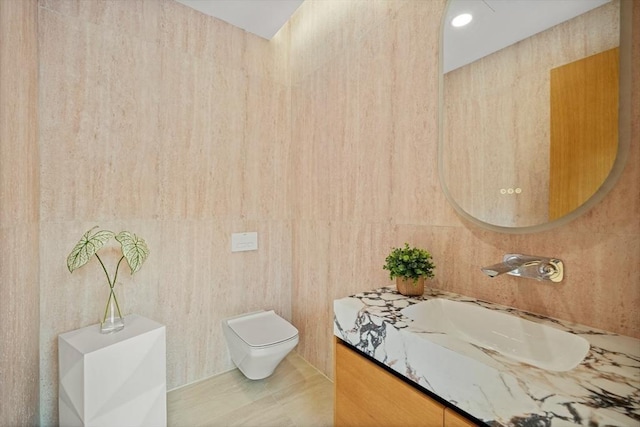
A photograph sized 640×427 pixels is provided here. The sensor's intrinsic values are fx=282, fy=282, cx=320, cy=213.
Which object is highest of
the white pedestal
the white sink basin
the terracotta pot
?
the terracotta pot

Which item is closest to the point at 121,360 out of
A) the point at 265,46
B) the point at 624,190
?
the point at 624,190

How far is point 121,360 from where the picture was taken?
135cm

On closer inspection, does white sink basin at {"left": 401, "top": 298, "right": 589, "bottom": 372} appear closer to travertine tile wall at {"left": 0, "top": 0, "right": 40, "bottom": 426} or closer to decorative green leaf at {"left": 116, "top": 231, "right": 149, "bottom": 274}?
decorative green leaf at {"left": 116, "top": 231, "right": 149, "bottom": 274}

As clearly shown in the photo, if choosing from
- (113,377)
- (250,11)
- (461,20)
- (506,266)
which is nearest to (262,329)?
(113,377)

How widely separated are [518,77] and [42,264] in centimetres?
234

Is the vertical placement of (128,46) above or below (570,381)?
above

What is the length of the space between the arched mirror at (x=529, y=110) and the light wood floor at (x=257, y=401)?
4.76 feet

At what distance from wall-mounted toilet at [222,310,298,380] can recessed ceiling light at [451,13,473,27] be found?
181cm

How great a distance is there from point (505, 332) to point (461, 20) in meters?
1.23

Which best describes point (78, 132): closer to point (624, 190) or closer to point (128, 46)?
point (128, 46)

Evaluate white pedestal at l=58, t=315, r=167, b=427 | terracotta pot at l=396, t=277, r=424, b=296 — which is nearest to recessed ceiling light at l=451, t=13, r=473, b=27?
terracotta pot at l=396, t=277, r=424, b=296

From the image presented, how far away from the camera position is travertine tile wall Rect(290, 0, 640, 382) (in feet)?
2.78

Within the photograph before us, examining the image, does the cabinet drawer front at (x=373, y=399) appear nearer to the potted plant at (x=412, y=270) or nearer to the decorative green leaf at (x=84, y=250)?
the potted plant at (x=412, y=270)

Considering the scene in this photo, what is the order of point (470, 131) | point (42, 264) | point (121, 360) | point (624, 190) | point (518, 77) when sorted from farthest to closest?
1. point (42, 264)
2. point (121, 360)
3. point (470, 131)
4. point (518, 77)
5. point (624, 190)
